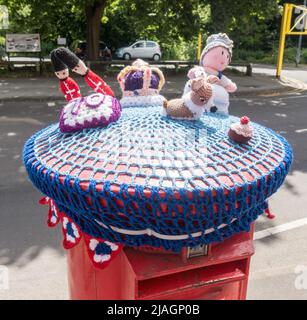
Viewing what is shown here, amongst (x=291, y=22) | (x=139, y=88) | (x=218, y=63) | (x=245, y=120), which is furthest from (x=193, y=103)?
(x=291, y=22)

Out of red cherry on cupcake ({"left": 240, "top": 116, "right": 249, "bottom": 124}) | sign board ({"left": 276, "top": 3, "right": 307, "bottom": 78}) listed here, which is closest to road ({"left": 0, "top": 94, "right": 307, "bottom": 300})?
red cherry on cupcake ({"left": 240, "top": 116, "right": 249, "bottom": 124})

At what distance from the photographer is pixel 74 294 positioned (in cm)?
171

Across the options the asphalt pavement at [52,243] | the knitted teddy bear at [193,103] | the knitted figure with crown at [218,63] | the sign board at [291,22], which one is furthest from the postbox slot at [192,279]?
the sign board at [291,22]

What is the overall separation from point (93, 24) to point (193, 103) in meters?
13.0

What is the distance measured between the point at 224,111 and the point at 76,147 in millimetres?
848

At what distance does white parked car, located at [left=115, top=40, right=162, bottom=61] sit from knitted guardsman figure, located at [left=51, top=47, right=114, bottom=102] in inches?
836

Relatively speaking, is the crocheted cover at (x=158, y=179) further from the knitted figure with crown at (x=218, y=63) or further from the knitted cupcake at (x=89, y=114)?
the knitted figure with crown at (x=218, y=63)

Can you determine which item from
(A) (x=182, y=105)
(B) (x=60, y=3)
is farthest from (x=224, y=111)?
(B) (x=60, y=3)

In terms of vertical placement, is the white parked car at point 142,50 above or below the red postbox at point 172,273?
above

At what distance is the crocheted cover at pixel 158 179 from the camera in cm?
114

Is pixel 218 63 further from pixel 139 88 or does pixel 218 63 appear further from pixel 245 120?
pixel 245 120

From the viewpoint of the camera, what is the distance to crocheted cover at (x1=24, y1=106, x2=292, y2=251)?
114 cm

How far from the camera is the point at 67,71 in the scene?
1.64m

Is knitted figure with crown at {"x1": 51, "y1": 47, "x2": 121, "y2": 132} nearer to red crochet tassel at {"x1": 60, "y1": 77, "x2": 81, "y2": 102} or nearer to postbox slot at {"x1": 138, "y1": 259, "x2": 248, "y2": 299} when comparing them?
red crochet tassel at {"x1": 60, "y1": 77, "x2": 81, "y2": 102}
